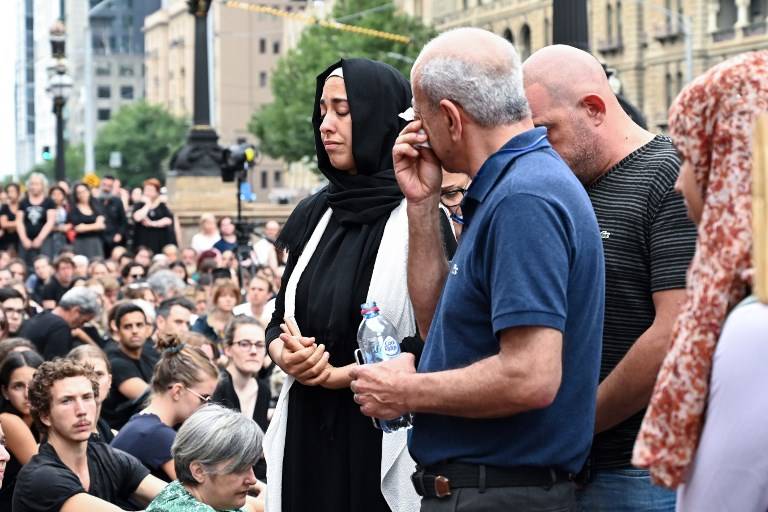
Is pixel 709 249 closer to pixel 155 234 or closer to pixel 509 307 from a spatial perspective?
pixel 509 307

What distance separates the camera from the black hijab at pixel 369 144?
492cm

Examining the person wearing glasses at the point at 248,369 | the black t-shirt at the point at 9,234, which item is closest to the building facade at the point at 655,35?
the black t-shirt at the point at 9,234

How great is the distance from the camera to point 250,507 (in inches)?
249

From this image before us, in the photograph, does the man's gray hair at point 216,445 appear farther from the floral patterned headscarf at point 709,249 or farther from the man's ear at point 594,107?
the floral patterned headscarf at point 709,249

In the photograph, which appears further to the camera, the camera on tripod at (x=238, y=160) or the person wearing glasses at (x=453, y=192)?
the camera on tripod at (x=238, y=160)

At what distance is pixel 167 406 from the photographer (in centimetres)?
754

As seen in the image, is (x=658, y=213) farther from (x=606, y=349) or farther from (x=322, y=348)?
(x=322, y=348)

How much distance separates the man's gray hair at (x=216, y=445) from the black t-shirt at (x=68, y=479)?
95cm

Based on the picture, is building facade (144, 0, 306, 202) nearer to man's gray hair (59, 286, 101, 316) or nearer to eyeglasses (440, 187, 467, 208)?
man's gray hair (59, 286, 101, 316)

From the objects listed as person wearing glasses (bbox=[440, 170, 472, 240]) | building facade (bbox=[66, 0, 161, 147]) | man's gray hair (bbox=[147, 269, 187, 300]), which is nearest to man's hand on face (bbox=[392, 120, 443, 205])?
person wearing glasses (bbox=[440, 170, 472, 240])

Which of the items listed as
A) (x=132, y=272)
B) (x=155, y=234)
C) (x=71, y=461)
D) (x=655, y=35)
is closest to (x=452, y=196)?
(x=71, y=461)

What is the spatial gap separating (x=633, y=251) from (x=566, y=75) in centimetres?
55

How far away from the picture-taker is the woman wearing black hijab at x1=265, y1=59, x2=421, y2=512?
4852 millimetres

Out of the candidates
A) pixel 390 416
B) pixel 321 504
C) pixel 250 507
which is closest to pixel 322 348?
pixel 321 504
